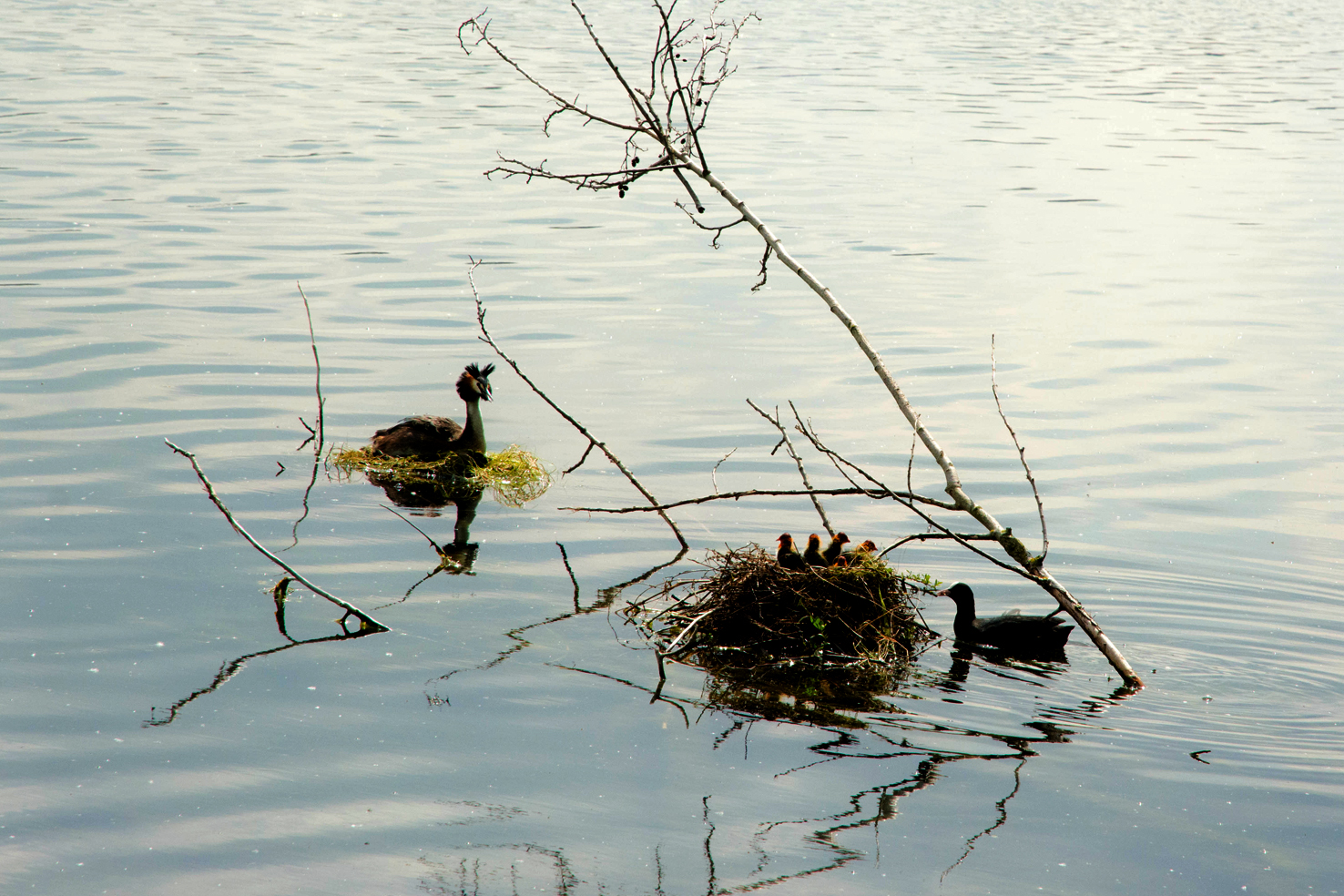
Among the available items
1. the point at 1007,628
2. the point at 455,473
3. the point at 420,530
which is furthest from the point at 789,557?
the point at 455,473

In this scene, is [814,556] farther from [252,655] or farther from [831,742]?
[252,655]

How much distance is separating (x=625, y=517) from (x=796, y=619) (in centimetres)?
244

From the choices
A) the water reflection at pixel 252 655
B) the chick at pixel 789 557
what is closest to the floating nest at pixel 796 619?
the chick at pixel 789 557

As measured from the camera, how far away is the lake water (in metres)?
5.82

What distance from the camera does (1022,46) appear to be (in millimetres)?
50094

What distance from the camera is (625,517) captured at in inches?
385

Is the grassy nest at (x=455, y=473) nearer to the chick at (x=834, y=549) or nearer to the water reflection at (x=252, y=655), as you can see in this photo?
the water reflection at (x=252, y=655)

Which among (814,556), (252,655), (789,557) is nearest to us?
(252,655)

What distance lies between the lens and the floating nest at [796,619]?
753 cm

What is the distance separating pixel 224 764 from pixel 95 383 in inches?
278

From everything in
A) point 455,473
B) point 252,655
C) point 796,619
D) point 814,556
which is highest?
point 814,556

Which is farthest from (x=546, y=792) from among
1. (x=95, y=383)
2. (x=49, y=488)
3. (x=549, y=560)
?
(x=95, y=383)

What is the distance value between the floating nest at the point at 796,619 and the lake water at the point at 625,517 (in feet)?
0.87

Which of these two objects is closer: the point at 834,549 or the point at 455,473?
A: the point at 834,549
